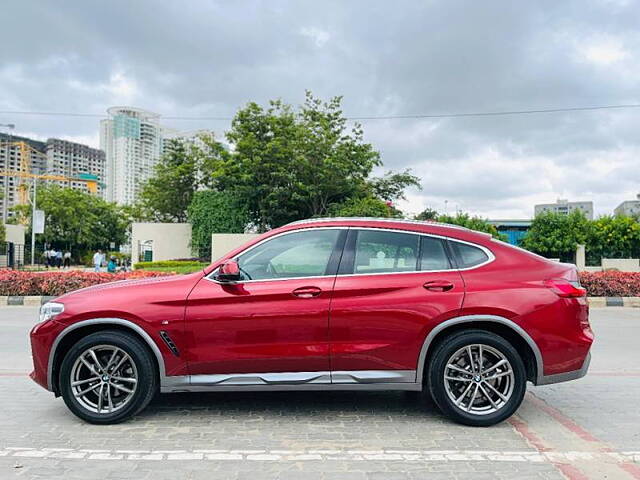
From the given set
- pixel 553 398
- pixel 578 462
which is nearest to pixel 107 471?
pixel 578 462

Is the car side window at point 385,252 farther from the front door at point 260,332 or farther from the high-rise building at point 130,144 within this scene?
the high-rise building at point 130,144

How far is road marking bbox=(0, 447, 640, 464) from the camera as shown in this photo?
3.73m

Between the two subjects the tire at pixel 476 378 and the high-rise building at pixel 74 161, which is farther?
the high-rise building at pixel 74 161

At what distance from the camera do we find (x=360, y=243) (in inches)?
181

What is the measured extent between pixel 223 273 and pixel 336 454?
1624 millimetres

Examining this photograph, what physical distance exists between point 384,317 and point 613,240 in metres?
29.8

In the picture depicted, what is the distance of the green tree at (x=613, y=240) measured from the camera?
29.2 meters

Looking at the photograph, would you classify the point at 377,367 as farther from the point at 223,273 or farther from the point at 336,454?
the point at 223,273

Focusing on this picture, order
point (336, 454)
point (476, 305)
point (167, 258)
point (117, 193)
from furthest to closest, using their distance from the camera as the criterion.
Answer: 1. point (117, 193)
2. point (167, 258)
3. point (476, 305)
4. point (336, 454)

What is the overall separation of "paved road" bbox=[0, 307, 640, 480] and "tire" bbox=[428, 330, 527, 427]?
0.15 m

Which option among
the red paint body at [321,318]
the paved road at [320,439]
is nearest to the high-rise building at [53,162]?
the paved road at [320,439]

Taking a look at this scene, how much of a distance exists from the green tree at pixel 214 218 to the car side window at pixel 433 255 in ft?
99.2

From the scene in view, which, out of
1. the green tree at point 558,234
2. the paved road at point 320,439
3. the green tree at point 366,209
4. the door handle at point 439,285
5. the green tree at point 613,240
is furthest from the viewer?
the green tree at point 613,240

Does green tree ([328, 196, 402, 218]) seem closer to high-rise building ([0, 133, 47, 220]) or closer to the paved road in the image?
the paved road
